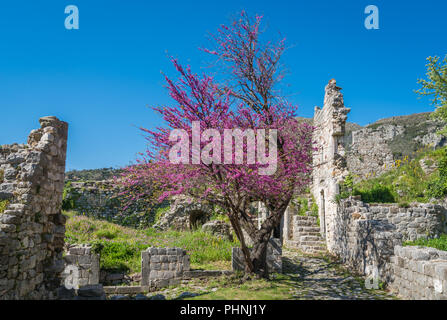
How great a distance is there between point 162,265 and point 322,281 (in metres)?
4.54

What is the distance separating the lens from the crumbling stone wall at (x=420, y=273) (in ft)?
20.5

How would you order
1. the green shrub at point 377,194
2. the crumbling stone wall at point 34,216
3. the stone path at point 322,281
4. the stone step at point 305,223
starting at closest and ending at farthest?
1. the crumbling stone wall at point 34,216
2. the stone path at point 322,281
3. the green shrub at point 377,194
4. the stone step at point 305,223

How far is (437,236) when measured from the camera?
44.9 feet

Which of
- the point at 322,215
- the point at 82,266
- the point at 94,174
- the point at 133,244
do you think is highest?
the point at 94,174

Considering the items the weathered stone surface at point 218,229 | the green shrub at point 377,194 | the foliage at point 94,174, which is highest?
the foliage at point 94,174

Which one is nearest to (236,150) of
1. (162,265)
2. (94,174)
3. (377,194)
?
(162,265)

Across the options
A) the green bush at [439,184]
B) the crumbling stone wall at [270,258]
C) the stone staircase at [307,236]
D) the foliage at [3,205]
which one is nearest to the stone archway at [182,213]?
the stone staircase at [307,236]

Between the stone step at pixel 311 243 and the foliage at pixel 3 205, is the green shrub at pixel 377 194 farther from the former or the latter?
the foliage at pixel 3 205

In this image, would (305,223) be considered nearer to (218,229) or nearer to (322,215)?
(322,215)

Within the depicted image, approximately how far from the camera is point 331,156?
1521 centimetres

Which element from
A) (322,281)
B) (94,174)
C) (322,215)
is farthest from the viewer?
(94,174)

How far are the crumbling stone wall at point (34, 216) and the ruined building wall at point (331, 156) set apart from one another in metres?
9.89

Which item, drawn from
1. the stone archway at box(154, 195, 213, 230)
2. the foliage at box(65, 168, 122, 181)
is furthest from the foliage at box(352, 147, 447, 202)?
the foliage at box(65, 168, 122, 181)

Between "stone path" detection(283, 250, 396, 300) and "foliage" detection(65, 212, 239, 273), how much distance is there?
233 cm
